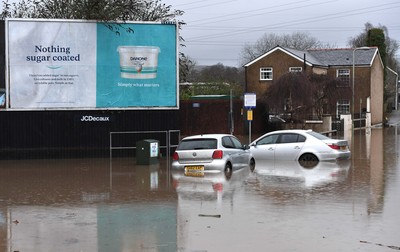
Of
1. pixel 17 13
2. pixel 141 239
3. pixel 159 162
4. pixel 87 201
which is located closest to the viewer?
pixel 141 239

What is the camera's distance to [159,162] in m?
24.2

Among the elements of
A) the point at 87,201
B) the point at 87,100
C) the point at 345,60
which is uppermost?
the point at 345,60

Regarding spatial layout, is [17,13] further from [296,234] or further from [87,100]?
[296,234]

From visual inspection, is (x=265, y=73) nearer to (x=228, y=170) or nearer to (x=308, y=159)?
(x=308, y=159)

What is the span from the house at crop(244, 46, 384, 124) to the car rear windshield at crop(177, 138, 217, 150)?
39.3m

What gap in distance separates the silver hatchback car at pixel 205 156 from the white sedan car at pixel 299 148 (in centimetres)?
368

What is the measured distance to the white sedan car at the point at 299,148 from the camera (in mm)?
22578

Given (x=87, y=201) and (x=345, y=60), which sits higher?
(x=345, y=60)

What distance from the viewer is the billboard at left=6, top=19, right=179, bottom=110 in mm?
24781

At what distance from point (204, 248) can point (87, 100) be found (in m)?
17.7

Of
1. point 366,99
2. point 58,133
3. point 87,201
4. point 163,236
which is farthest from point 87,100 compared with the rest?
Result: point 366,99

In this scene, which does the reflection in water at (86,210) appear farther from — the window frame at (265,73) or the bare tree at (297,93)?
the window frame at (265,73)

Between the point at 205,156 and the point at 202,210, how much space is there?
268 inches

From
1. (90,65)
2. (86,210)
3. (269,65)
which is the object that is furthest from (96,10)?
(269,65)
